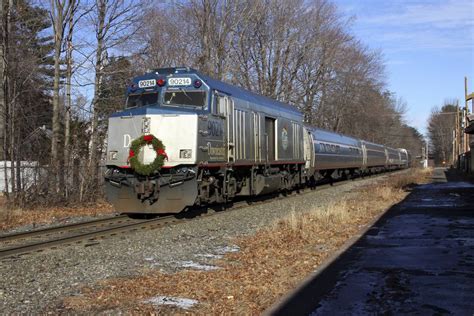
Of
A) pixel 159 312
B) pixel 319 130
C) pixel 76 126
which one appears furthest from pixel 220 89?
pixel 319 130

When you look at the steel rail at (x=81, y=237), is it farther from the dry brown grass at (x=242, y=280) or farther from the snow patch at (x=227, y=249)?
the dry brown grass at (x=242, y=280)

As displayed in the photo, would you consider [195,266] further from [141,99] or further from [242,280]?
[141,99]

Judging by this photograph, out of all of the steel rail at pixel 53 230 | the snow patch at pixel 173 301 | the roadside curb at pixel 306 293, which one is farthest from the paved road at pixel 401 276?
the steel rail at pixel 53 230

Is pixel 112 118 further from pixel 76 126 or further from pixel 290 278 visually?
pixel 290 278

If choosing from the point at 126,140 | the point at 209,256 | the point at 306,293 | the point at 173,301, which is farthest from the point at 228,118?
the point at 173,301

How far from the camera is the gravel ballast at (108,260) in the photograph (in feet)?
21.7

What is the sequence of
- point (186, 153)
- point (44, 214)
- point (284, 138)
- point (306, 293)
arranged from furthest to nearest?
point (284, 138), point (44, 214), point (186, 153), point (306, 293)

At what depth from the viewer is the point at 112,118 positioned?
48.1ft

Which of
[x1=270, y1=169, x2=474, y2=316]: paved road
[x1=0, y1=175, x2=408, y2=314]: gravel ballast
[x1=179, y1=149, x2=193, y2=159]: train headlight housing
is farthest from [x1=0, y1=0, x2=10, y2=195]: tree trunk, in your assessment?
[x1=270, y1=169, x2=474, y2=316]: paved road

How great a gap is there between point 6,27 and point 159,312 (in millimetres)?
16156

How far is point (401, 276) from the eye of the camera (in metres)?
7.30

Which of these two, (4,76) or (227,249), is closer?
(227,249)

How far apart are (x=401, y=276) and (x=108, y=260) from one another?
4.74m

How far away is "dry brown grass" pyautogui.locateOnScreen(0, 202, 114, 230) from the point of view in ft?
49.0
